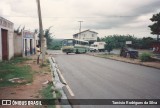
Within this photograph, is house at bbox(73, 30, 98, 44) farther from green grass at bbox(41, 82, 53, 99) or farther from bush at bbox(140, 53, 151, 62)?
green grass at bbox(41, 82, 53, 99)

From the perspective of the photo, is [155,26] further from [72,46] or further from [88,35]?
[88,35]

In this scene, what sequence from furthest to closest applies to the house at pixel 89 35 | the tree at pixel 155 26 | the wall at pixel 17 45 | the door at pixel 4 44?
the house at pixel 89 35, the tree at pixel 155 26, the wall at pixel 17 45, the door at pixel 4 44

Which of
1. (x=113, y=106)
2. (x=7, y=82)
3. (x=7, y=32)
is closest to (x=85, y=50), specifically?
(x=7, y=32)

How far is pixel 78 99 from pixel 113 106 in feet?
5.57

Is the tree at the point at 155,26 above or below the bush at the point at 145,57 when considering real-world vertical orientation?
above

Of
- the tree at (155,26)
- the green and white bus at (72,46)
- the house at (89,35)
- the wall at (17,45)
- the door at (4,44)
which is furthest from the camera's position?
the house at (89,35)

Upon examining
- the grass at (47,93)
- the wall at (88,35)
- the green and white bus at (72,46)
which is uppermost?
the wall at (88,35)

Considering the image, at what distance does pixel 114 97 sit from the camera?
33.7 feet

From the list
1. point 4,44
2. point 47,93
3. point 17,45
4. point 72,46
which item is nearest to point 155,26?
point 72,46

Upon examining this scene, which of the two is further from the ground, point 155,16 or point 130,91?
point 155,16

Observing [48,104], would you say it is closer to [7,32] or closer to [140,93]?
[140,93]

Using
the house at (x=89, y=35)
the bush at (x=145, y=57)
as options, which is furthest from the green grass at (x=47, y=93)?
the house at (x=89, y=35)

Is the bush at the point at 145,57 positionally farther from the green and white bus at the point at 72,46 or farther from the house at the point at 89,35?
the house at the point at 89,35

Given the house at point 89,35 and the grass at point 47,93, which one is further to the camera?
the house at point 89,35
